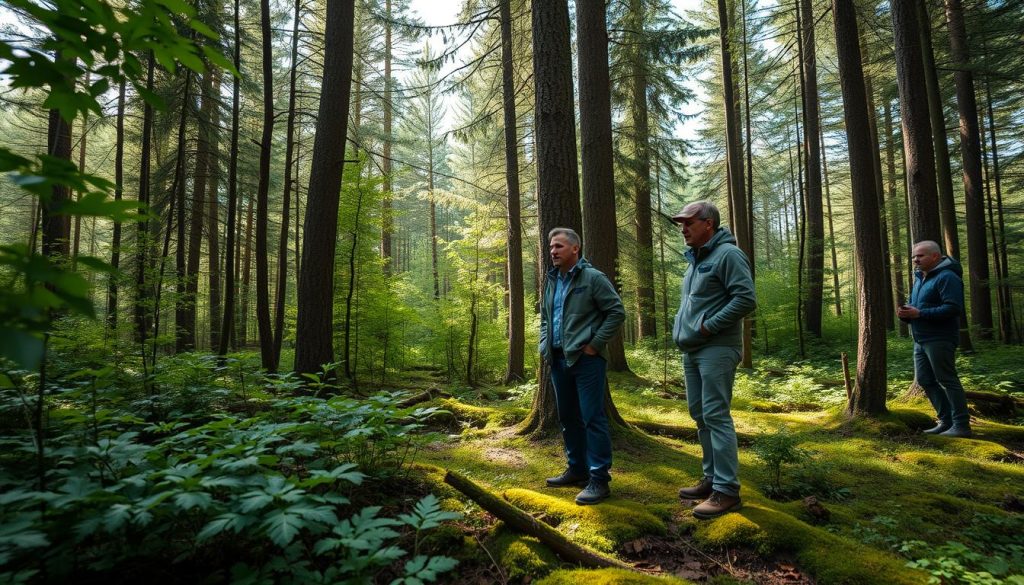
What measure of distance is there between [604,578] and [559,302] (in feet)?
6.79

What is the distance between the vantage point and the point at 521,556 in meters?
2.50

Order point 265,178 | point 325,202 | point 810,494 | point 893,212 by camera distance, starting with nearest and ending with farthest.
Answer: point 810,494
point 325,202
point 265,178
point 893,212

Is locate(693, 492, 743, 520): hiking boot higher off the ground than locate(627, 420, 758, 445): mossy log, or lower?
higher

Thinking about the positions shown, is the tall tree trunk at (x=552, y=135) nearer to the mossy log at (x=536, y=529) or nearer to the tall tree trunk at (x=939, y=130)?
the mossy log at (x=536, y=529)

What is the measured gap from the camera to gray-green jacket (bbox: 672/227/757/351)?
10.1 ft

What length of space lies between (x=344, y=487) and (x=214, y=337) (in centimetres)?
2047

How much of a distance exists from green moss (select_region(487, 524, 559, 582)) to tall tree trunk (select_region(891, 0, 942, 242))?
23.7ft

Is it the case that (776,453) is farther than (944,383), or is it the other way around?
(944,383)

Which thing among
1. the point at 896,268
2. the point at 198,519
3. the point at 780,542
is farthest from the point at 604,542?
the point at 896,268

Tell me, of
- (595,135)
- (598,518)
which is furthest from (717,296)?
(595,135)

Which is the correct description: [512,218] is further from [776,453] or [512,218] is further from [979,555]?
[979,555]

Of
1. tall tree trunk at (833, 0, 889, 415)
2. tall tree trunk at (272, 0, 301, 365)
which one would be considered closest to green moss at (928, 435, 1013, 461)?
tall tree trunk at (833, 0, 889, 415)

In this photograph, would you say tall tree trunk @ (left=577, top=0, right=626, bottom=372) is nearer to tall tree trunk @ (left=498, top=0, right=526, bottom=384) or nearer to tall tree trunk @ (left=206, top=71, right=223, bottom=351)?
tall tree trunk @ (left=498, top=0, right=526, bottom=384)

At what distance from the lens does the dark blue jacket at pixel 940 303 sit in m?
5.07
